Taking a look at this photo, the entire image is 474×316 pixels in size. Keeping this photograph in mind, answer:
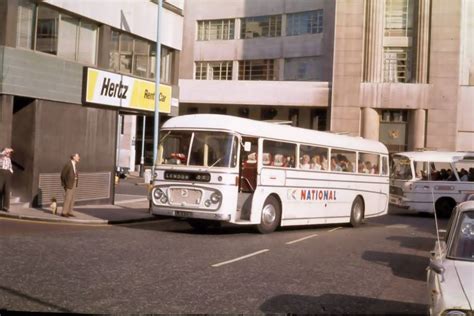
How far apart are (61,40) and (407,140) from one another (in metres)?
32.9

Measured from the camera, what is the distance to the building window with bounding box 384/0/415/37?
1793 inches

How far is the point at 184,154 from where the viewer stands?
14.7 m

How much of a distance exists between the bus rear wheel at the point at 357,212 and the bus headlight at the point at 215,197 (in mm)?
6378

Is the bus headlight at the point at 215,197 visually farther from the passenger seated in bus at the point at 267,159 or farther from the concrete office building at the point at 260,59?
the concrete office building at the point at 260,59

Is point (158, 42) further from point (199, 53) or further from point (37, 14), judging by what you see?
point (199, 53)

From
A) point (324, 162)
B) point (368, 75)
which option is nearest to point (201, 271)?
point (324, 162)

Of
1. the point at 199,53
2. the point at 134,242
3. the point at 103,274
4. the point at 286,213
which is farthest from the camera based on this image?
the point at 199,53

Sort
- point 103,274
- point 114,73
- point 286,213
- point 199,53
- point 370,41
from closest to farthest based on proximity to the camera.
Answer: point 103,274 → point 286,213 → point 114,73 → point 370,41 → point 199,53

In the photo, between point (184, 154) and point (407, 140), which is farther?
point (407, 140)

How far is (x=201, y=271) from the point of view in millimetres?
9266

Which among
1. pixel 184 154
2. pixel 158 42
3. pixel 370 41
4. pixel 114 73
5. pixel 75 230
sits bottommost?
pixel 75 230

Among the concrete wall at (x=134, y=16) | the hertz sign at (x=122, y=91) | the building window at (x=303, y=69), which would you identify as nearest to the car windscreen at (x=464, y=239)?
the concrete wall at (x=134, y=16)

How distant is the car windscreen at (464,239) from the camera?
226 inches

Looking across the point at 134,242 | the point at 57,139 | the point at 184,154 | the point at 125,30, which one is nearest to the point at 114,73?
the point at 125,30
